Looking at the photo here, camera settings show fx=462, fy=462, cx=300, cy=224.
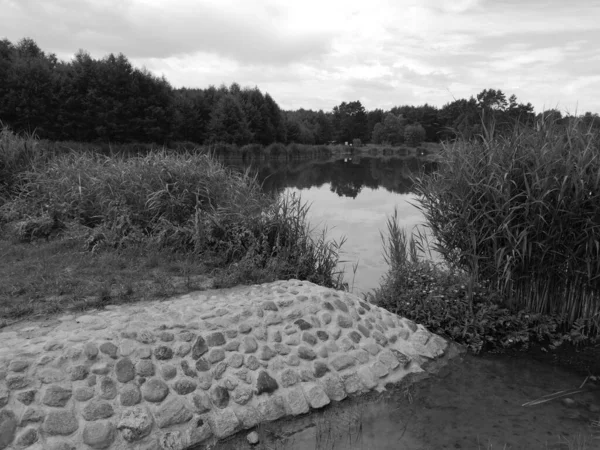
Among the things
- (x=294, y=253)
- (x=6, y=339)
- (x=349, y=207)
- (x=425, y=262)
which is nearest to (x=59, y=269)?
(x=6, y=339)

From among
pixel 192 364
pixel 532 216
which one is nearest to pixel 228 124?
pixel 532 216

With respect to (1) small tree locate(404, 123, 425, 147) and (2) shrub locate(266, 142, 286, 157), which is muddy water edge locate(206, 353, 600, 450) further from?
(1) small tree locate(404, 123, 425, 147)

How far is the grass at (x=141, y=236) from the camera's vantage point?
6668 mm

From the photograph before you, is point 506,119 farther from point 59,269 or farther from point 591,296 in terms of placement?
point 59,269

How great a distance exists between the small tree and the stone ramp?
81.9m

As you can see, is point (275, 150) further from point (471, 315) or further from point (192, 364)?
point (192, 364)


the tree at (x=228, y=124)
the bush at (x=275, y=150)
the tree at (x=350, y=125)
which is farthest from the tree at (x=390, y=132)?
the tree at (x=228, y=124)

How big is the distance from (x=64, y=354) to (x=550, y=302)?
6.58 metres

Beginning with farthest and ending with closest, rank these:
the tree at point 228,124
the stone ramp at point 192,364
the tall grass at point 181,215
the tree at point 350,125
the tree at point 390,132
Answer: the tree at point 350,125 < the tree at point 390,132 < the tree at point 228,124 < the tall grass at point 181,215 < the stone ramp at point 192,364

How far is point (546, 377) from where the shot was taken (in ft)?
19.5

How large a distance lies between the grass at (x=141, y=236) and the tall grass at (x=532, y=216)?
259 centimetres

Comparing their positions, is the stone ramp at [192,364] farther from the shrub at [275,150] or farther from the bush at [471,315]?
the shrub at [275,150]

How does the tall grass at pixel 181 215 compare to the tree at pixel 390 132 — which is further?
the tree at pixel 390 132

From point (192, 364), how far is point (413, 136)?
86.2m
